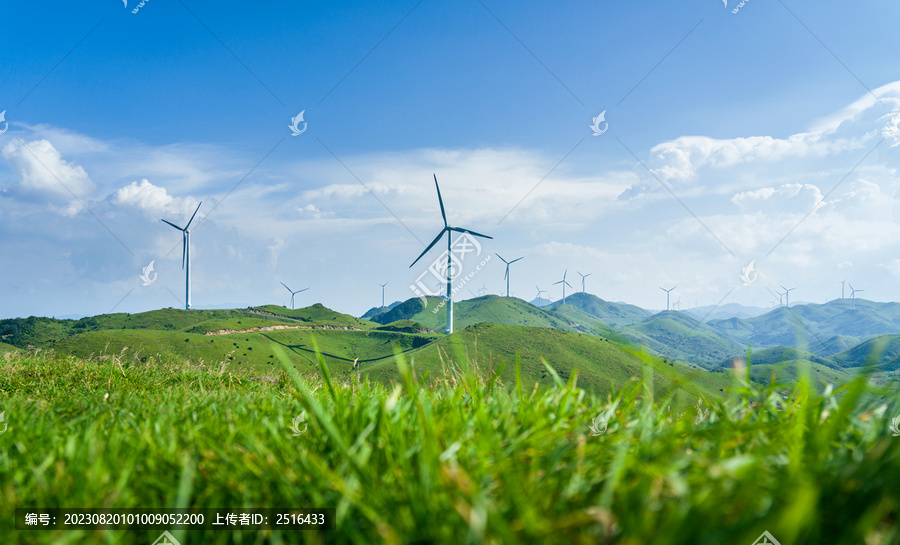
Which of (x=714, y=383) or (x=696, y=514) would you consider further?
(x=714, y=383)

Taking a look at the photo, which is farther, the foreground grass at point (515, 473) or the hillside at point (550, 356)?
the hillside at point (550, 356)

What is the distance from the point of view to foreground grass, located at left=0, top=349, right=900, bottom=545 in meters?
2.10

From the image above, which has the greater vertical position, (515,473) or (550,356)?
(515,473)

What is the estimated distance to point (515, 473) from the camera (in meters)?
2.82

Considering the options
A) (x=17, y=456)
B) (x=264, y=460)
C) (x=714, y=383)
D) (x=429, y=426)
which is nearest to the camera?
(x=429, y=426)

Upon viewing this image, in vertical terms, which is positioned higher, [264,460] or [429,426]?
[429,426]

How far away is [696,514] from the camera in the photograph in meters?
2.03

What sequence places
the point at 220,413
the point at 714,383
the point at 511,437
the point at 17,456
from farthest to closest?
1. the point at 714,383
2. the point at 220,413
3. the point at 17,456
4. the point at 511,437

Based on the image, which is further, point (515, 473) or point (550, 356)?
point (550, 356)

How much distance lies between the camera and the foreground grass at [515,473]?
2.10m

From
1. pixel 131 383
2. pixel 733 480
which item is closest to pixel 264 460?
pixel 733 480

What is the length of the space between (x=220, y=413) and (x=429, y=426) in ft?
11.2

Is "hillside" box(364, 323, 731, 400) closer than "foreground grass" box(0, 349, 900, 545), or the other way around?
"foreground grass" box(0, 349, 900, 545)

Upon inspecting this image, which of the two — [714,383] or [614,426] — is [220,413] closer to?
[614,426]
